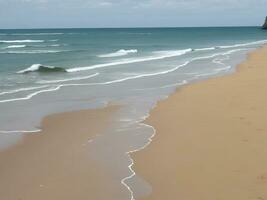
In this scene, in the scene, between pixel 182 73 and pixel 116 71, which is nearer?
pixel 182 73

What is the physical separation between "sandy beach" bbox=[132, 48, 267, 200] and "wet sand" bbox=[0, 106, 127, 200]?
0.70m

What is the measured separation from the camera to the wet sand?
6.73 meters

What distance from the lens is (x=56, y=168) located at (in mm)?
7832

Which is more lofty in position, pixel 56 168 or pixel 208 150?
pixel 208 150

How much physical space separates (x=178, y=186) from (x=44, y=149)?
3.23 meters

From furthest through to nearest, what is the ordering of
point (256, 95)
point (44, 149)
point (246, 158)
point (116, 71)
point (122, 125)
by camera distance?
point (116, 71)
point (256, 95)
point (122, 125)
point (44, 149)
point (246, 158)

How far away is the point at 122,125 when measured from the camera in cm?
1105

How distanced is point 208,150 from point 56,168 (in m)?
2.65

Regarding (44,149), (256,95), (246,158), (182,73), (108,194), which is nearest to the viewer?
(108,194)

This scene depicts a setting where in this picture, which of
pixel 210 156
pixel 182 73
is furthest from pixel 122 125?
pixel 182 73

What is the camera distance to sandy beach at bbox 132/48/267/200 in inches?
264

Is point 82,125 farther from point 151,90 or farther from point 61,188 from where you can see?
point 151,90

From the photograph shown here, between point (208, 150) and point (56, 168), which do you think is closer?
point (56, 168)

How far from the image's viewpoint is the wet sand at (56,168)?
6730 millimetres
